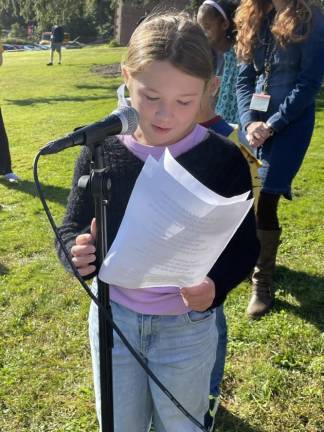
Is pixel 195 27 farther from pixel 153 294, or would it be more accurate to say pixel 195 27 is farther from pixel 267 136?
pixel 267 136

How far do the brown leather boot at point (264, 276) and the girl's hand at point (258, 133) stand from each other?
0.61m

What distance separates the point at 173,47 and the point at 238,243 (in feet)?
2.03

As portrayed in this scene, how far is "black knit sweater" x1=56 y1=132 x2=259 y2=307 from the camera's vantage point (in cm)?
160

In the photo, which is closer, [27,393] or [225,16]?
[27,393]

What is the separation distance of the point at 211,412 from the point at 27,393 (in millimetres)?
1039

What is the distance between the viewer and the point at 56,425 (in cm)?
261

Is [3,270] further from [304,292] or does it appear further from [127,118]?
[127,118]

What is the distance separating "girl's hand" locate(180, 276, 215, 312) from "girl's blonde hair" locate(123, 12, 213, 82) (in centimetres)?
60

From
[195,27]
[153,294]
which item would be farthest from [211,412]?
[195,27]

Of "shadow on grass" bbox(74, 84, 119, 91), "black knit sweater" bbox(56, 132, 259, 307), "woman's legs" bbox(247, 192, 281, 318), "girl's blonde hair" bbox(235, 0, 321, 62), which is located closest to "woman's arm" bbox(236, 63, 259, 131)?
"girl's blonde hair" bbox(235, 0, 321, 62)

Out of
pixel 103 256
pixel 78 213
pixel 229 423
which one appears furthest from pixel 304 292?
pixel 103 256

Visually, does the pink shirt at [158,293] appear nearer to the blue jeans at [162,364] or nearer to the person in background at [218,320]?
the blue jeans at [162,364]

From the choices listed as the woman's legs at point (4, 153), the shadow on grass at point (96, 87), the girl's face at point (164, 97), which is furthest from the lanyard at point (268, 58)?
the shadow on grass at point (96, 87)

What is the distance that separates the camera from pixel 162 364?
1.64m
